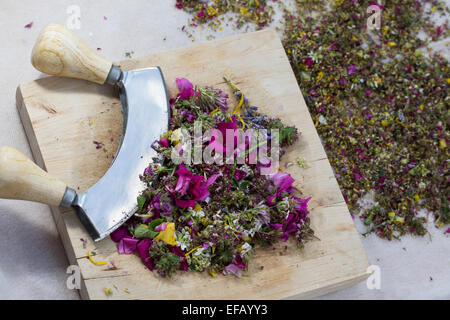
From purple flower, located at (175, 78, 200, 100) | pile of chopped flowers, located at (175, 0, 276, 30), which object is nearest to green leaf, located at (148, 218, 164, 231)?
purple flower, located at (175, 78, 200, 100)

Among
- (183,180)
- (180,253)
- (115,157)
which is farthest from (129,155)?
(180,253)

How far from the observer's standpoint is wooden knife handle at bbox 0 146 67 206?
99cm

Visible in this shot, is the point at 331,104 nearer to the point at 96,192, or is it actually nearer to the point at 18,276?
the point at 96,192

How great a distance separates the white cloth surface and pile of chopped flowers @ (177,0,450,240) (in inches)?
2.7

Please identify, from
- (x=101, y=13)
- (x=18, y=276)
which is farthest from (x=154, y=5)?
(x=18, y=276)

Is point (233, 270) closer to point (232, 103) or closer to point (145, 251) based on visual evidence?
point (145, 251)

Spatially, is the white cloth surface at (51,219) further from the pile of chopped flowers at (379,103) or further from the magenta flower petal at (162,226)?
the magenta flower petal at (162,226)

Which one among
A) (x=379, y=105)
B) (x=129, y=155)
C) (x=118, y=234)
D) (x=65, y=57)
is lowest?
(x=379, y=105)

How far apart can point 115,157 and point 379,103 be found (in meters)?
0.76

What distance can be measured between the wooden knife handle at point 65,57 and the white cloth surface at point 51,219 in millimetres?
260

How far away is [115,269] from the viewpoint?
3.53ft

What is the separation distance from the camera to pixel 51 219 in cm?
127

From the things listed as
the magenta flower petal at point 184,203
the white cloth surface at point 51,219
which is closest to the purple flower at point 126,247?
the magenta flower petal at point 184,203

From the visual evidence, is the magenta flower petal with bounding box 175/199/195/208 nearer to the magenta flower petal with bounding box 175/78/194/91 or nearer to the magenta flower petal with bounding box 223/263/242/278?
the magenta flower petal with bounding box 223/263/242/278
